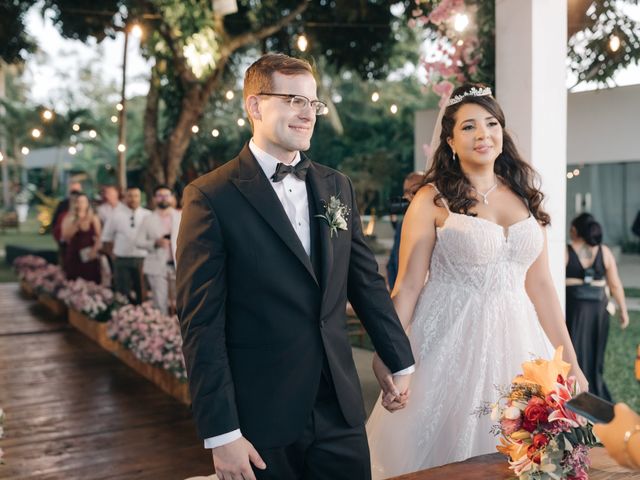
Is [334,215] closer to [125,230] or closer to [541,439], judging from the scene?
[541,439]

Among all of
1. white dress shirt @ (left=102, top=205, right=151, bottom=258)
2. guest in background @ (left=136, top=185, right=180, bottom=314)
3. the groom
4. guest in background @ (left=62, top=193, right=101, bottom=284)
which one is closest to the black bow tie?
the groom

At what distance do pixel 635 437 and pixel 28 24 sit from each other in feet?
42.2

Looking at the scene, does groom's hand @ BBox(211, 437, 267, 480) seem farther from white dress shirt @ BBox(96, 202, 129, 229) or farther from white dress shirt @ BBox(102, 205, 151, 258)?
white dress shirt @ BBox(96, 202, 129, 229)

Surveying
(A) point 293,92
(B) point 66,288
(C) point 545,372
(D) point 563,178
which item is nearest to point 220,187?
(A) point 293,92

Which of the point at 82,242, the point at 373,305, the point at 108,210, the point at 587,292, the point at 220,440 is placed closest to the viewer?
the point at 220,440

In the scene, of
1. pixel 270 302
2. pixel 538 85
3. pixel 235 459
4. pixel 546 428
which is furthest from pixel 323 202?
pixel 538 85

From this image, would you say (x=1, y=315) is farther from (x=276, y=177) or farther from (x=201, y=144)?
(x=201, y=144)

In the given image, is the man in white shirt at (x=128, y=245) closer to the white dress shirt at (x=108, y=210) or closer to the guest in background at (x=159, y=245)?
the white dress shirt at (x=108, y=210)

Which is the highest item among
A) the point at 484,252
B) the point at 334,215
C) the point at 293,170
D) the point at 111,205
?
the point at 111,205

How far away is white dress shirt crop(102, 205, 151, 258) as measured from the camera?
9.05 meters

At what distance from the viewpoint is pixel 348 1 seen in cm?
1113

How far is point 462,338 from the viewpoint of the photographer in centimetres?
318

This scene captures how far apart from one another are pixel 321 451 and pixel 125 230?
23.8 ft

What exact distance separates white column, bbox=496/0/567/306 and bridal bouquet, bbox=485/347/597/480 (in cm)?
201
